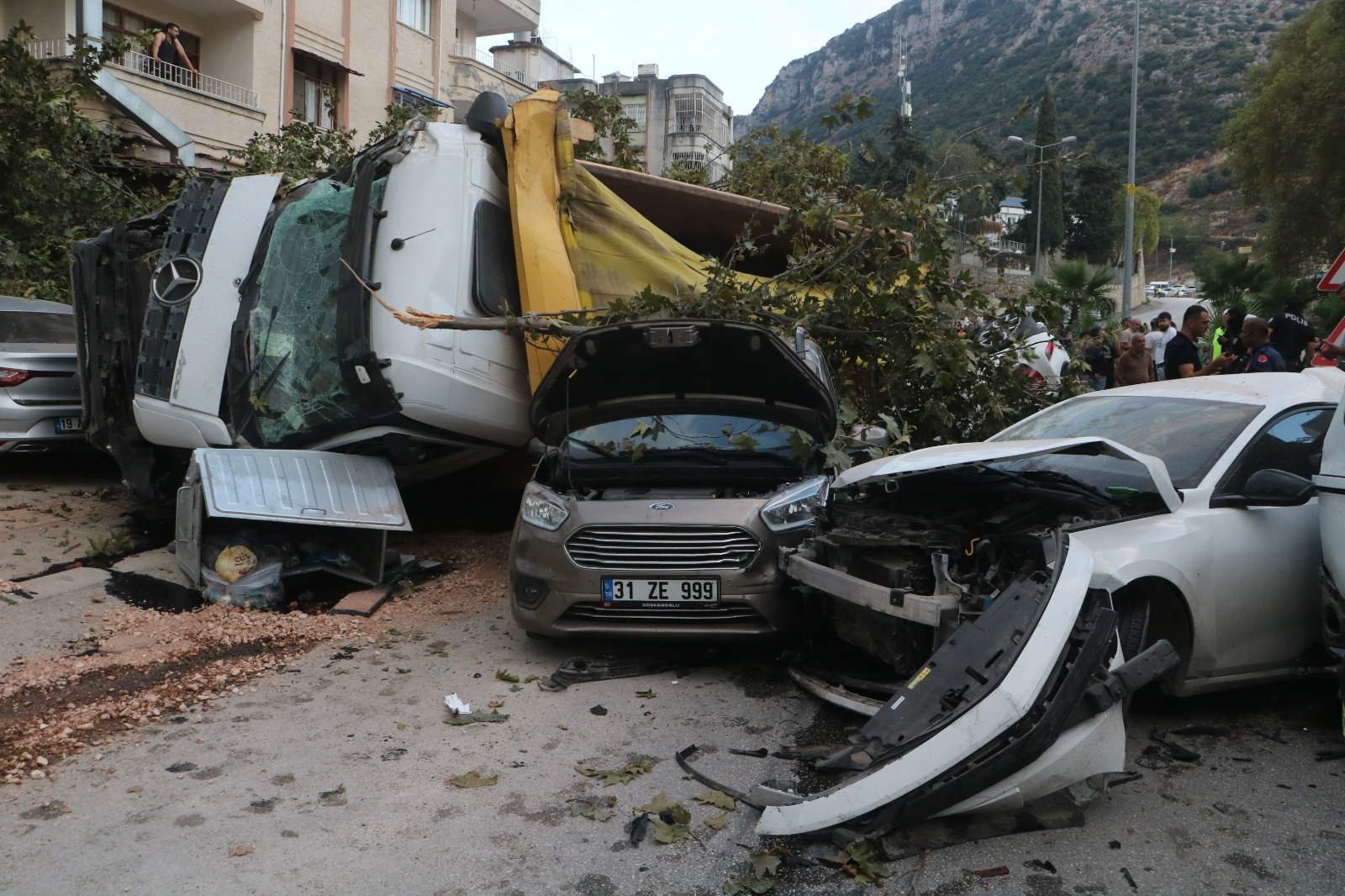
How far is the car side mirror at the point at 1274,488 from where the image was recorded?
434 cm

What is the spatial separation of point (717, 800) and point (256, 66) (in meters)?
19.7

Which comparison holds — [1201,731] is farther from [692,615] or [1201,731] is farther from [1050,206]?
[1050,206]

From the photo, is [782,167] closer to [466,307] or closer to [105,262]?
[466,307]

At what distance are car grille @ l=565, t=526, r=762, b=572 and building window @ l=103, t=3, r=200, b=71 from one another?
51.5 ft

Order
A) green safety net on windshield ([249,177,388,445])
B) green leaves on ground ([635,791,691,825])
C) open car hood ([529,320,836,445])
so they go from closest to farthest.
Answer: green leaves on ground ([635,791,691,825]), open car hood ([529,320,836,445]), green safety net on windshield ([249,177,388,445])

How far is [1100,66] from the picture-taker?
10488 centimetres

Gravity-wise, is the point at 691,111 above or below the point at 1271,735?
above

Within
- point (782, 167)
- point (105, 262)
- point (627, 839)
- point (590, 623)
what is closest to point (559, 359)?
point (590, 623)

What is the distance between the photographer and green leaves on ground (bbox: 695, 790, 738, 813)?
3770mm

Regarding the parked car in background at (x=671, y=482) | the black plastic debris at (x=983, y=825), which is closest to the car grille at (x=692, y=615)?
the parked car in background at (x=671, y=482)

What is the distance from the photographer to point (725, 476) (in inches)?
226

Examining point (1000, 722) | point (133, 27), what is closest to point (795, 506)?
point (1000, 722)

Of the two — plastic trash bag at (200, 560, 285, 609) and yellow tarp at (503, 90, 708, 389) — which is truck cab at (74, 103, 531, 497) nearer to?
yellow tarp at (503, 90, 708, 389)

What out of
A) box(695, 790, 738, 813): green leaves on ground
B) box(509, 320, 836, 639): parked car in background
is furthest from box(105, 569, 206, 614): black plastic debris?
box(695, 790, 738, 813): green leaves on ground
